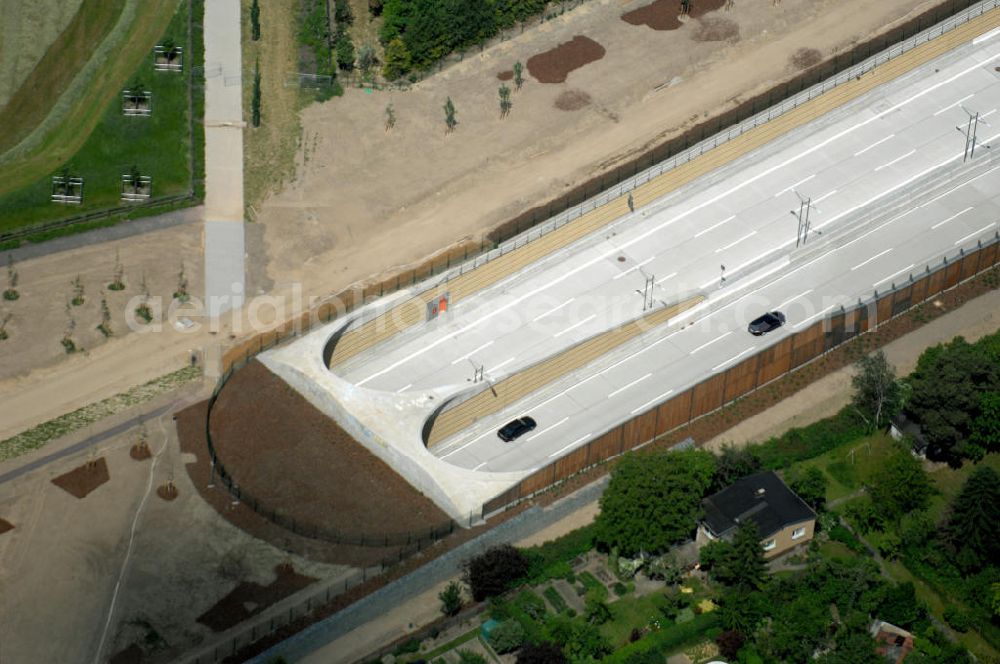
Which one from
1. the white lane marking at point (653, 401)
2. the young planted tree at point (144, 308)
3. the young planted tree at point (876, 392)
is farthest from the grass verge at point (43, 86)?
the young planted tree at point (876, 392)

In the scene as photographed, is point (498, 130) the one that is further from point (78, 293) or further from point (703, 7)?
point (78, 293)

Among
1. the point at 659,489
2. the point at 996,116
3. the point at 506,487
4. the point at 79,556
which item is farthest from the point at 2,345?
the point at 996,116

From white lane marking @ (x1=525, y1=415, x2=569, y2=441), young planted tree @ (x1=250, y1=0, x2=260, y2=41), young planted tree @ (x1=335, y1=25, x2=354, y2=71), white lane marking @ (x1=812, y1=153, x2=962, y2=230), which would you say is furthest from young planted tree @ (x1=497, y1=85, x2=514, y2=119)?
white lane marking @ (x1=525, y1=415, x2=569, y2=441)

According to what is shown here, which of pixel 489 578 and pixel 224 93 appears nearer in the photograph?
pixel 489 578

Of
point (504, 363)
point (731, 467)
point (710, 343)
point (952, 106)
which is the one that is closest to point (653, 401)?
point (710, 343)

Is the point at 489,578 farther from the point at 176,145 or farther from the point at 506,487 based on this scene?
the point at 176,145

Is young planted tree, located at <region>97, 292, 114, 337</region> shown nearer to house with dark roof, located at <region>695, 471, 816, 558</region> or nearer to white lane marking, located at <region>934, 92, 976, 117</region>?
house with dark roof, located at <region>695, 471, 816, 558</region>
